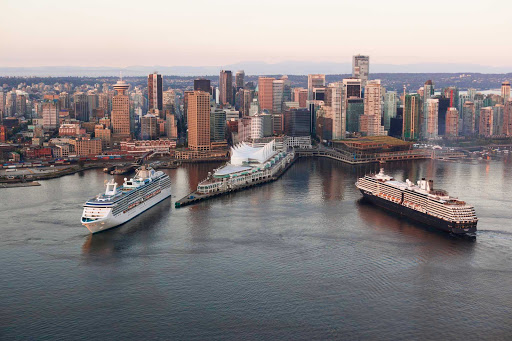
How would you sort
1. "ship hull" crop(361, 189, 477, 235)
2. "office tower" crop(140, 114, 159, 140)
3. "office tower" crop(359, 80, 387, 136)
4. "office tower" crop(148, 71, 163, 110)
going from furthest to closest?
"office tower" crop(148, 71, 163, 110) < "office tower" crop(359, 80, 387, 136) < "office tower" crop(140, 114, 159, 140) < "ship hull" crop(361, 189, 477, 235)

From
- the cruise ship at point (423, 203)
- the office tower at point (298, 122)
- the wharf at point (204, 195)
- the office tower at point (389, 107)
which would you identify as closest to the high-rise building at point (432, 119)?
the office tower at point (389, 107)

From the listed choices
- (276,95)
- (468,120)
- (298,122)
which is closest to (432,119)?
(468,120)

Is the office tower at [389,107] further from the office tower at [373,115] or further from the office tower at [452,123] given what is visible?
the office tower at [452,123]

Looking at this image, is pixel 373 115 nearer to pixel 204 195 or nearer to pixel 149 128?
pixel 149 128

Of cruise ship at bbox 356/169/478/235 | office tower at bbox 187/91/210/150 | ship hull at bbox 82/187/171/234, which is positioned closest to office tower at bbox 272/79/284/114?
office tower at bbox 187/91/210/150

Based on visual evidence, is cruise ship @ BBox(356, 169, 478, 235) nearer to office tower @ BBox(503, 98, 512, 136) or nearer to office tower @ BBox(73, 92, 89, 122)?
office tower @ BBox(503, 98, 512, 136)
